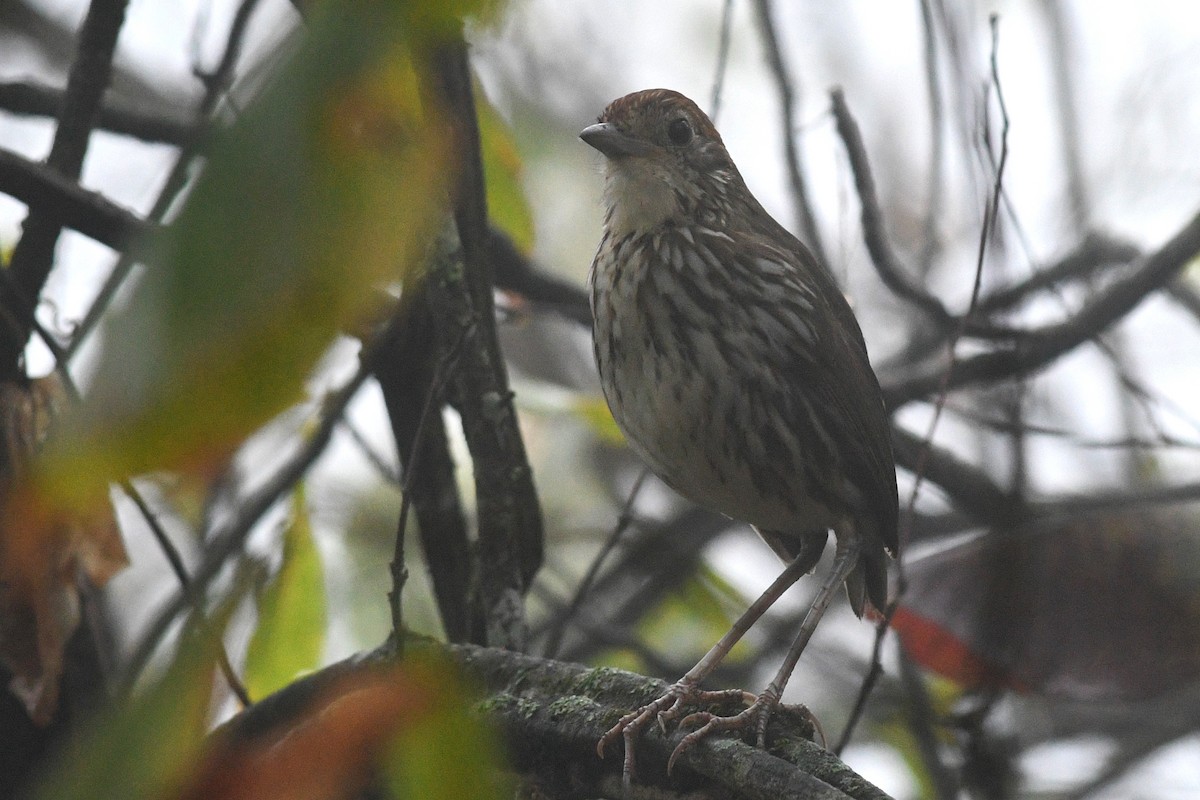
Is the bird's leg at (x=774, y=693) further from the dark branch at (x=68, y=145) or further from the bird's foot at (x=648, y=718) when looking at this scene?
the dark branch at (x=68, y=145)

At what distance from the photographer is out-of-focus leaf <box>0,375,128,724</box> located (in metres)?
2.87

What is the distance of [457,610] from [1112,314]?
7.72 ft

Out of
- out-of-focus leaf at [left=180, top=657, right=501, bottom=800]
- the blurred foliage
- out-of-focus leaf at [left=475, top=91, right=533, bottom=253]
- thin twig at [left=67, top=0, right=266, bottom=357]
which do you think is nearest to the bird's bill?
out-of-focus leaf at [left=475, top=91, right=533, bottom=253]

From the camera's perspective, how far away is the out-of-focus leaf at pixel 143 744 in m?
0.95

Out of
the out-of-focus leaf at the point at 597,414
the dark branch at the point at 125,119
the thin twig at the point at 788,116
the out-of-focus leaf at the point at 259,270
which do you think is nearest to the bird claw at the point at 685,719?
the out-of-focus leaf at the point at 597,414

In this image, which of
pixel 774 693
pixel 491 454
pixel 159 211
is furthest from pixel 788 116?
pixel 159 211

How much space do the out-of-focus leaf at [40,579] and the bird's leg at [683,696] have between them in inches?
47.0

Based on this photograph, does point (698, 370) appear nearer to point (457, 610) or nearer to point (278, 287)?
point (457, 610)

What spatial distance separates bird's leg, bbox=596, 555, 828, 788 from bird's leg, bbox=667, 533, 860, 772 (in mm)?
60

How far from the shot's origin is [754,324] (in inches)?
135

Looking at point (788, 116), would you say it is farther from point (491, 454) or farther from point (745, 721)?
point (745, 721)

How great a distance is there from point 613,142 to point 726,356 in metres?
0.72

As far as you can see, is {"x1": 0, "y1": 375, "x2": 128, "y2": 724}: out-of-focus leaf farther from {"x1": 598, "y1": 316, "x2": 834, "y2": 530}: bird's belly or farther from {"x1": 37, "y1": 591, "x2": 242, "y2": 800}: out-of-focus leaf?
{"x1": 37, "y1": 591, "x2": 242, "y2": 800}: out-of-focus leaf

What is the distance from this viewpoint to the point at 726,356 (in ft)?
11.1
